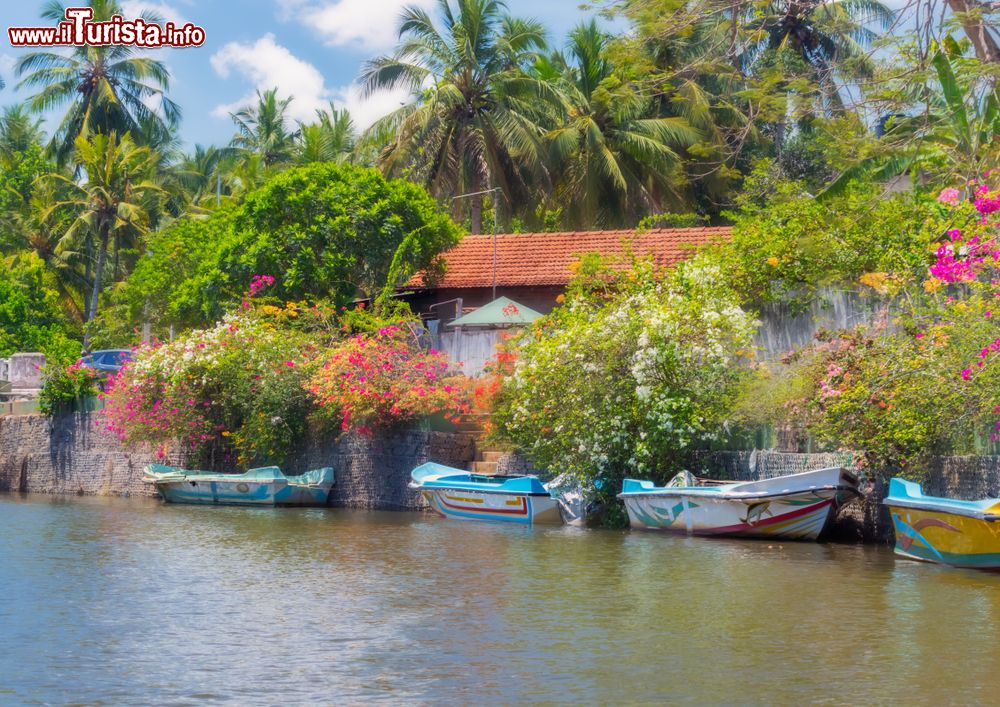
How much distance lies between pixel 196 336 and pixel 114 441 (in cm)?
548

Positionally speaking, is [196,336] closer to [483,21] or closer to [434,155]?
[434,155]

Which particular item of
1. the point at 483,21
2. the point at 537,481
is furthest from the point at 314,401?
the point at 483,21

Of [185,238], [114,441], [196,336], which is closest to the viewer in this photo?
[196,336]

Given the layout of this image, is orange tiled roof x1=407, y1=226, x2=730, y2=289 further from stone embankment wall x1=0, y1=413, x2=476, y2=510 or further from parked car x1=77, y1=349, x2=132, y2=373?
parked car x1=77, y1=349, x2=132, y2=373

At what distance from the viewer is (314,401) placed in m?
25.6

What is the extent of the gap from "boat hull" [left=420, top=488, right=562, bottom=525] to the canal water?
244cm

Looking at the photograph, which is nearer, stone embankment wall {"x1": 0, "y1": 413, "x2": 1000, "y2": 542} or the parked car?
stone embankment wall {"x1": 0, "y1": 413, "x2": 1000, "y2": 542}

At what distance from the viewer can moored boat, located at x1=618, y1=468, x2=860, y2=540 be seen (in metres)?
17.7

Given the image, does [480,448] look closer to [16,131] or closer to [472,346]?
[472,346]

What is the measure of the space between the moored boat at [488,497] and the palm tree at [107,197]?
25274 millimetres

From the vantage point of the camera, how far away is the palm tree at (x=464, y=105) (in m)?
36.4

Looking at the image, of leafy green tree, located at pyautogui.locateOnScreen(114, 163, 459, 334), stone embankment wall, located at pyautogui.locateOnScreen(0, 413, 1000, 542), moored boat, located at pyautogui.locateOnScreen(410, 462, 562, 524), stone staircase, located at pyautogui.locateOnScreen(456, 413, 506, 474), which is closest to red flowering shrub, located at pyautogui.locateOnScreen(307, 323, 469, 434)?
stone staircase, located at pyautogui.locateOnScreen(456, 413, 506, 474)

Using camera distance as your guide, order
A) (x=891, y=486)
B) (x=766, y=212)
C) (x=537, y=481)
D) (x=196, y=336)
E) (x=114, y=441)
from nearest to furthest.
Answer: (x=891, y=486) → (x=537, y=481) → (x=766, y=212) → (x=196, y=336) → (x=114, y=441)

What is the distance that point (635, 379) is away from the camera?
813 inches
